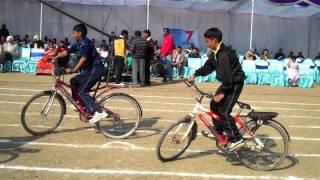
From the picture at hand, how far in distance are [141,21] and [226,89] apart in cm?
1785

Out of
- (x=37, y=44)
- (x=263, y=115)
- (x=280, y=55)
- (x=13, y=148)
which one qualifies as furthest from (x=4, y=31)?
(x=263, y=115)

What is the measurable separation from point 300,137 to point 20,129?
4887 millimetres

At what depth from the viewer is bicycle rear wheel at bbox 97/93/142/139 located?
7828 mm

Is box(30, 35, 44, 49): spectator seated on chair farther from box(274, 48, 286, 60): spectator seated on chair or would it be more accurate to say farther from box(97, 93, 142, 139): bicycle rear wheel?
box(97, 93, 142, 139): bicycle rear wheel

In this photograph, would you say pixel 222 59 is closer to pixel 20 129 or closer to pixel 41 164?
pixel 41 164

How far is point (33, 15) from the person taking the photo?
925 inches

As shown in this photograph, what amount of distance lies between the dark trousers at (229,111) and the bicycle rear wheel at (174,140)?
0.42 metres

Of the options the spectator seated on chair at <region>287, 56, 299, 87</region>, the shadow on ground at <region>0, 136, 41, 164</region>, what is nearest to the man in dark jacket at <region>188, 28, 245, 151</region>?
the shadow on ground at <region>0, 136, 41, 164</region>

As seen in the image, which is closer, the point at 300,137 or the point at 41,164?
the point at 41,164

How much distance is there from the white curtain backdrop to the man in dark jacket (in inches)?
688

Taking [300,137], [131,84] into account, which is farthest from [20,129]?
[131,84]

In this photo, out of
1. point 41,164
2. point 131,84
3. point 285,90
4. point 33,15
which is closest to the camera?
point 41,164

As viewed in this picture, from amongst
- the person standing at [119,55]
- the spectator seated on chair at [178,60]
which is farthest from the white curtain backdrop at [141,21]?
the person standing at [119,55]

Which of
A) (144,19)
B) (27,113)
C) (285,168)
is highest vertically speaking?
(144,19)
